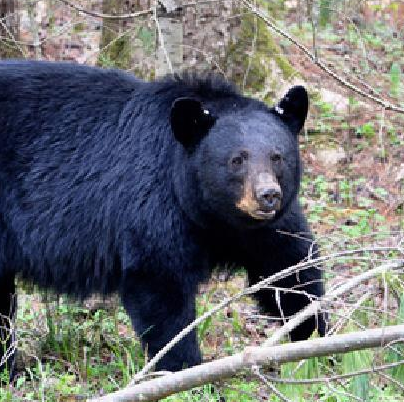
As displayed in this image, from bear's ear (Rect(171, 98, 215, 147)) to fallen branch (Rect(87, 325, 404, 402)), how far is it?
2273 millimetres

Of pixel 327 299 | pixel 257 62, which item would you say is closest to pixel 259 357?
pixel 327 299

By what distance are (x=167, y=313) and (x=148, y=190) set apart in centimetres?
73

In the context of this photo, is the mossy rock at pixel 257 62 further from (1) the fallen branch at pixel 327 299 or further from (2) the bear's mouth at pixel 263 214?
(1) the fallen branch at pixel 327 299

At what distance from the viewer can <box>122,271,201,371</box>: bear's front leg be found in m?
5.62

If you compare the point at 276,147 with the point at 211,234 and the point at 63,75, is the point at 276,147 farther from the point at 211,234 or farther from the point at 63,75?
the point at 63,75

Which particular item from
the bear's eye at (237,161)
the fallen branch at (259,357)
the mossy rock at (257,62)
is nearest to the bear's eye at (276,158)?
the bear's eye at (237,161)

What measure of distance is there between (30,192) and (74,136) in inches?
17.6

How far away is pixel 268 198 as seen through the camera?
510cm

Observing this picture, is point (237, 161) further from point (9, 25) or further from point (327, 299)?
point (9, 25)

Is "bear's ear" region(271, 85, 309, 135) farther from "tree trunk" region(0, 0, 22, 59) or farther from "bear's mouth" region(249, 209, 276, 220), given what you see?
"tree trunk" region(0, 0, 22, 59)

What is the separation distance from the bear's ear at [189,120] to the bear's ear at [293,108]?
406 millimetres

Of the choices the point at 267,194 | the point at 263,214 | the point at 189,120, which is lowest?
the point at 263,214

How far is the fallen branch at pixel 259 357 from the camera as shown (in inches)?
125

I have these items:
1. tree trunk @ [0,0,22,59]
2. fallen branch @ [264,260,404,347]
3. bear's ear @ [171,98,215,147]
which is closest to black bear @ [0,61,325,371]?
bear's ear @ [171,98,215,147]
